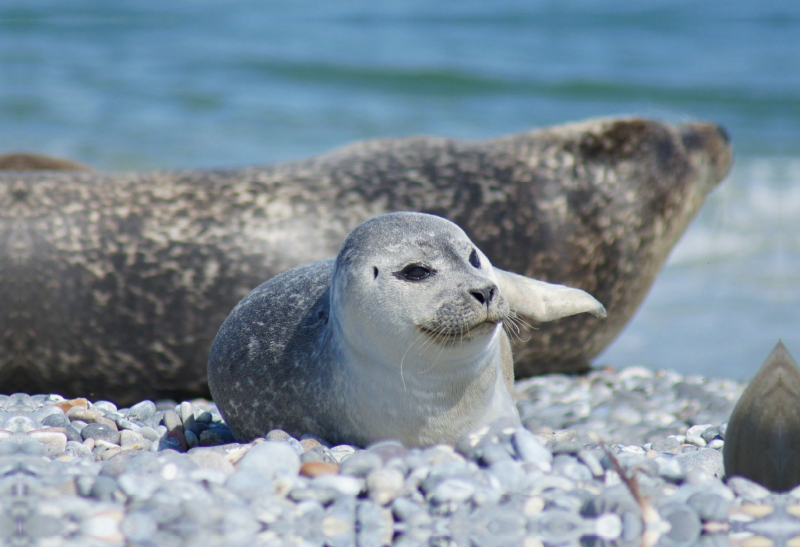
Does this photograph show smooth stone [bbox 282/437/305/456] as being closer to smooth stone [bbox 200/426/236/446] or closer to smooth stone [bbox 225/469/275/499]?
smooth stone [bbox 225/469/275/499]

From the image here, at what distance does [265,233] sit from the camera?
501 cm

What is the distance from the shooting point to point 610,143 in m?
5.77

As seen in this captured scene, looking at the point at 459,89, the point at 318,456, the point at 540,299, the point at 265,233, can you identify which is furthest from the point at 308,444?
the point at 459,89

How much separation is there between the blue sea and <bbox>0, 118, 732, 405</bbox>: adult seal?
1561 millimetres

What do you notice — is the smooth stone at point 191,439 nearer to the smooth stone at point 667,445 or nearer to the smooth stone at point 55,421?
the smooth stone at point 55,421

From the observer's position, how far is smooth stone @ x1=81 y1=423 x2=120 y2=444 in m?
3.44

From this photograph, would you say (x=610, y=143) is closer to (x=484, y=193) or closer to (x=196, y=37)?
(x=484, y=193)

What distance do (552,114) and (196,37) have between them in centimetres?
767

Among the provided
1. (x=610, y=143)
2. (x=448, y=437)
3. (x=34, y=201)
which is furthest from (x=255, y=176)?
(x=448, y=437)

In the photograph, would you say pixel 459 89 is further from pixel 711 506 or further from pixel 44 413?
pixel 711 506

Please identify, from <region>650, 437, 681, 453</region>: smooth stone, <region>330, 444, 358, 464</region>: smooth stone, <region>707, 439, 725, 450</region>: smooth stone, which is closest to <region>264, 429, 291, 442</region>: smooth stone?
<region>330, 444, 358, 464</region>: smooth stone

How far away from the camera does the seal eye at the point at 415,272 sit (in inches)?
118

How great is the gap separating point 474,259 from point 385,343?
44cm

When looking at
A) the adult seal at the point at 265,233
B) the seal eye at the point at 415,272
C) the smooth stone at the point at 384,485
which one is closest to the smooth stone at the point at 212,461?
the smooth stone at the point at 384,485
